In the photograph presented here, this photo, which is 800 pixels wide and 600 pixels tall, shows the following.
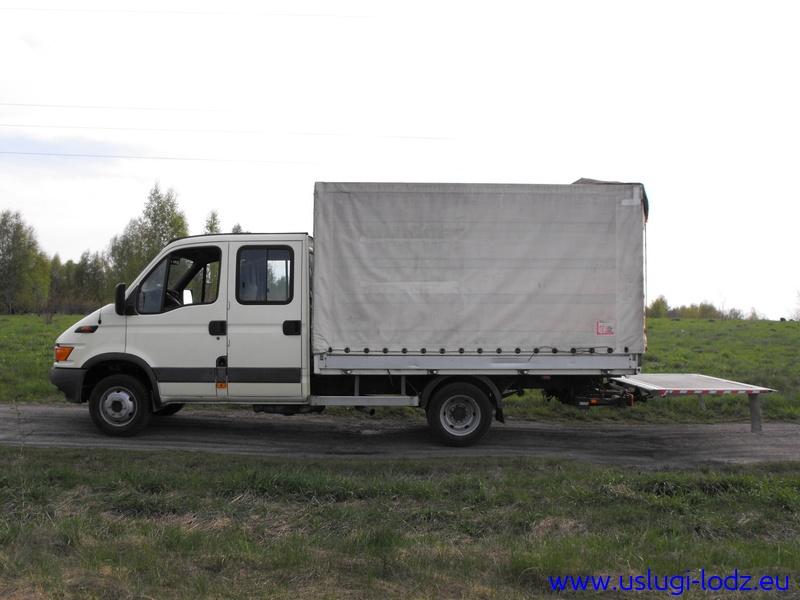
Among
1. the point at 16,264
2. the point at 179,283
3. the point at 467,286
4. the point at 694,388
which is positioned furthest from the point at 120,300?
the point at 16,264

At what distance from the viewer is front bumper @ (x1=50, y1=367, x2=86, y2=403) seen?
826cm

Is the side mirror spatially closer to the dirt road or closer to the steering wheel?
the steering wheel

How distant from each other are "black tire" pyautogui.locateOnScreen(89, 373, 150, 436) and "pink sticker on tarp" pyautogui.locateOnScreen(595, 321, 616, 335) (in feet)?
19.0

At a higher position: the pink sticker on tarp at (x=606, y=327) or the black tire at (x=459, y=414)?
the pink sticker on tarp at (x=606, y=327)

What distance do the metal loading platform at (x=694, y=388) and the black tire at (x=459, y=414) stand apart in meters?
1.81

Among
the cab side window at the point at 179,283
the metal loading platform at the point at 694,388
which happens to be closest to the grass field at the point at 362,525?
the metal loading platform at the point at 694,388

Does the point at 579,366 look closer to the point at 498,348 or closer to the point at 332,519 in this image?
the point at 498,348

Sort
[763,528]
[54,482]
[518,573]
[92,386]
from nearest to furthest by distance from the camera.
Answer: [518,573]
[763,528]
[54,482]
[92,386]

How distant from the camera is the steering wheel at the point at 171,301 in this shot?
326 inches

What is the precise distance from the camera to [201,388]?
8109mm

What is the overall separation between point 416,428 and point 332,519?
4.36 meters

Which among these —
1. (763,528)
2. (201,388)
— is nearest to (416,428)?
(201,388)

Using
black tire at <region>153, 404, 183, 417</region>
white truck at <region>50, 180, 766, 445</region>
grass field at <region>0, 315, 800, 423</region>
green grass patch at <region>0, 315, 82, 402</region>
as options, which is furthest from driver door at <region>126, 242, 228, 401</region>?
green grass patch at <region>0, 315, 82, 402</region>

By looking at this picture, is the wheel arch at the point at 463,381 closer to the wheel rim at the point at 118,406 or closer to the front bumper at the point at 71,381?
the wheel rim at the point at 118,406
